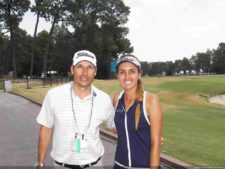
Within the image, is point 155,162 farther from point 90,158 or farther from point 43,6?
point 43,6

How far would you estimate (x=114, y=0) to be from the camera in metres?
79.1

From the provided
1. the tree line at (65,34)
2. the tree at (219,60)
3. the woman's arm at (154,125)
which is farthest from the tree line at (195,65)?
the woman's arm at (154,125)

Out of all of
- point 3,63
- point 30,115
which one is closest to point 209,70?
point 3,63

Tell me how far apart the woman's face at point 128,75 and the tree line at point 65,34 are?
197 feet

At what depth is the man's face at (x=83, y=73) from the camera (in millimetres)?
4445

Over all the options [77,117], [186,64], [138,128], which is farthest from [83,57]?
[186,64]

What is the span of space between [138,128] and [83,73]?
79cm

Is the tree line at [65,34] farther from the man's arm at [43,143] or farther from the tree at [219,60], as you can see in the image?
the man's arm at [43,143]

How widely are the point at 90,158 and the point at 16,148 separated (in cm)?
704

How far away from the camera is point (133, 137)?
421 centimetres

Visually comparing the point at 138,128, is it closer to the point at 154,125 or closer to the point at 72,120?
the point at 154,125

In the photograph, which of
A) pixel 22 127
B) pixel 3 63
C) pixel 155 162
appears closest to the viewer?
pixel 155 162

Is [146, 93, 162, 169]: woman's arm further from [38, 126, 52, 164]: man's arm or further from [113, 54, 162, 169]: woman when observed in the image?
[38, 126, 52, 164]: man's arm

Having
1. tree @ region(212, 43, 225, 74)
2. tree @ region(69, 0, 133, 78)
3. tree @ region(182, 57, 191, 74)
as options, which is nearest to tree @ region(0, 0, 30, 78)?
tree @ region(69, 0, 133, 78)
